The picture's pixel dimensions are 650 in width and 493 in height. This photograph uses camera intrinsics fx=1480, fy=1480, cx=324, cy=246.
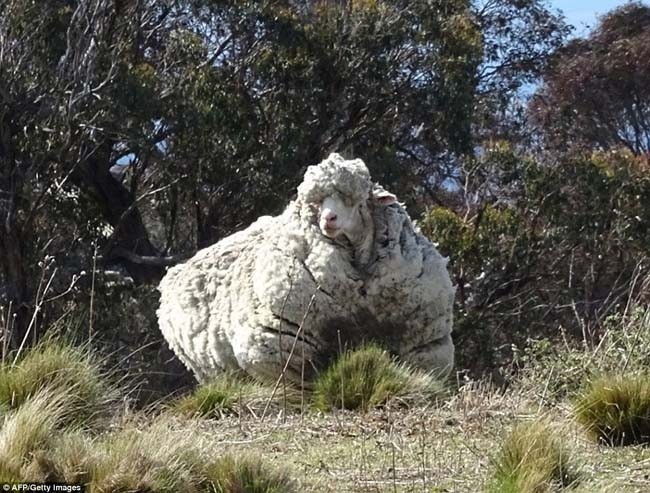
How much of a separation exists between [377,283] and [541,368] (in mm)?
1613

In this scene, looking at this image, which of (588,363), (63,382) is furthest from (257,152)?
(63,382)

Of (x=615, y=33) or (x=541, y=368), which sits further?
(x=615, y=33)

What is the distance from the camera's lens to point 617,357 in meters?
8.15

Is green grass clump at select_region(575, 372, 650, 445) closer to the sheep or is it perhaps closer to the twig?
the twig

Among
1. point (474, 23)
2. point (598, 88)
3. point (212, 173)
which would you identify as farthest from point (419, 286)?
point (598, 88)

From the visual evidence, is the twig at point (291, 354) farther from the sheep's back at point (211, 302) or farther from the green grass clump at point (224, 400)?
the sheep's back at point (211, 302)

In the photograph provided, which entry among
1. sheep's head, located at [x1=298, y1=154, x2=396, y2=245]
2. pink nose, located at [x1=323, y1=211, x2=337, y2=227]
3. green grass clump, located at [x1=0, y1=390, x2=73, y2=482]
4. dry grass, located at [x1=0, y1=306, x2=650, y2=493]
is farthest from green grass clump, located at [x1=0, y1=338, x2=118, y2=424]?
sheep's head, located at [x1=298, y1=154, x2=396, y2=245]

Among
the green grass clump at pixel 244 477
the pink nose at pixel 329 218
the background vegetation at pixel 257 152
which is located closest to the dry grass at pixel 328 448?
the green grass clump at pixel 244 477

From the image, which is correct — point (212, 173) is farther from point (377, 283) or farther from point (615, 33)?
point (615, 33)

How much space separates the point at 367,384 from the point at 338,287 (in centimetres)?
154

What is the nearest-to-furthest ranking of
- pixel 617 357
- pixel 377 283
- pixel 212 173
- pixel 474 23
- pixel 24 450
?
pixel 24 450 < pixel 617 357 < pixel 377 283 < pixel 212 173 < pixel 474 23

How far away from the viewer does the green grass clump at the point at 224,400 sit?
8164mm

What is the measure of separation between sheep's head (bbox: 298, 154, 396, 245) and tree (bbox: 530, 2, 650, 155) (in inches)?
805

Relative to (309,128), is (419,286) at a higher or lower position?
lower
